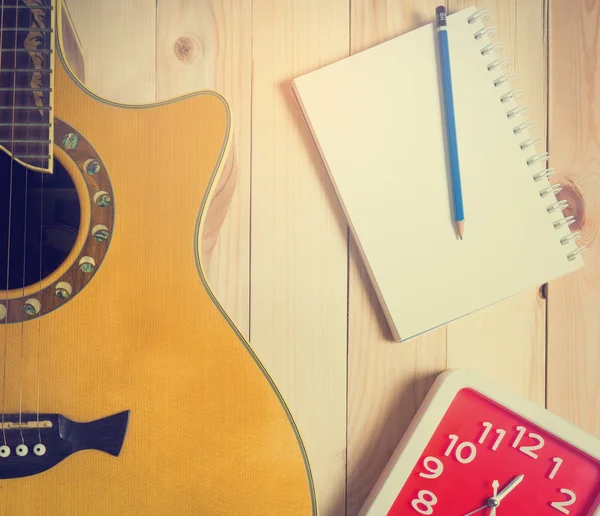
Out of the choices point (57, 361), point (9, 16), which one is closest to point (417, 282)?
point (57, 361)

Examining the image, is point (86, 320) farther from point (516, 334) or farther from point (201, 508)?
point (516, 334)

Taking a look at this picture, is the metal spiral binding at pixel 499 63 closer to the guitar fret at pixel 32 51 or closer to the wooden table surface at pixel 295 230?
the wooden table surface at pixel 295 230

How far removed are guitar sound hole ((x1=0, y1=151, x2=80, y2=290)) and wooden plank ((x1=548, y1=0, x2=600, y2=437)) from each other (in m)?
0.58

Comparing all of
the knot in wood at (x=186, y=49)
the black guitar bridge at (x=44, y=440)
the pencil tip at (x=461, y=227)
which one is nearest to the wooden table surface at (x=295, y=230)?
the knot in wood at (x=186, y=49)

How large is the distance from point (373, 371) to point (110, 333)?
332mm

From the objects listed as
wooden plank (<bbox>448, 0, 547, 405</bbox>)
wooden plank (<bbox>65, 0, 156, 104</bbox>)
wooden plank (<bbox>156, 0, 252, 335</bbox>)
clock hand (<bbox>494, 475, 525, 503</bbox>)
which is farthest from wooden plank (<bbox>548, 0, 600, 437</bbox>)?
wooden plank (<bbox>65, 0, 156, 104</bbox>)

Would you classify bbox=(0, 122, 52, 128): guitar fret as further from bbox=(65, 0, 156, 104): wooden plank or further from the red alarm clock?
the red alarm clock

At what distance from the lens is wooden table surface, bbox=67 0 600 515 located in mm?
648

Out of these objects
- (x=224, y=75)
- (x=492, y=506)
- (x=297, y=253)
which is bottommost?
(x=492, y=506)

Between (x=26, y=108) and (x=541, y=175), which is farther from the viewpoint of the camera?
(x=541, y=175)

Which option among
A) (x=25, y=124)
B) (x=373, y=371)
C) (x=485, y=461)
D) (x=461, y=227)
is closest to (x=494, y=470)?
(x=485, y=461)

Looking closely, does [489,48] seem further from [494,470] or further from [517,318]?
[494,470]

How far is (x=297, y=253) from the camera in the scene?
656mm

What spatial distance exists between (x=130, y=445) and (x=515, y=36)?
66cm
